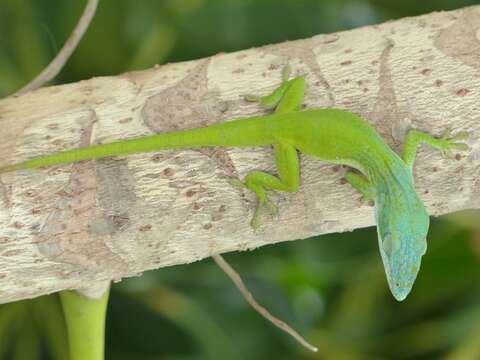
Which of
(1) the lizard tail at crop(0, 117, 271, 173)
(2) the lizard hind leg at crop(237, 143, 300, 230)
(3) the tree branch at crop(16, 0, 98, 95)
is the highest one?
(3) the tree branch at crop(16, 0, 98, 95)

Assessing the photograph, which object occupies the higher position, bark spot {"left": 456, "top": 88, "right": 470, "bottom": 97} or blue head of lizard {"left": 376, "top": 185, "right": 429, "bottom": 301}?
bark spot {"left": 456, "top": 88, "right": 470, "bottom": 97}

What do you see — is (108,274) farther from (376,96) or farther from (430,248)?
(430,248)

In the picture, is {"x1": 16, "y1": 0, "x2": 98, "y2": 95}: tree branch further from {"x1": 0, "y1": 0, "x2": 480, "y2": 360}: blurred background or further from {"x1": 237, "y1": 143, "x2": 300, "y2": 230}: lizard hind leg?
{"x1": 237, "y1": 143, "x2": 300, "y2": 230}: lizard hind leg

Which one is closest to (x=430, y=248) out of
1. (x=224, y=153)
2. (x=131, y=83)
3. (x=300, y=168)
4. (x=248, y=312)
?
(x=248, y=312)

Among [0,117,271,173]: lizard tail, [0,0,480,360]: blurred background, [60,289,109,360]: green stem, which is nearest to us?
[0,117,271,173]: lizard tail

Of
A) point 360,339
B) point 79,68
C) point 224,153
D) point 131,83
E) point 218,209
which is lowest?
point 360,339

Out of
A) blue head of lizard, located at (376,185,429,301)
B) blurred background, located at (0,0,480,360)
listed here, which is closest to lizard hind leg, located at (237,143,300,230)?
blue head of lizard, located at (376,185,429,301)

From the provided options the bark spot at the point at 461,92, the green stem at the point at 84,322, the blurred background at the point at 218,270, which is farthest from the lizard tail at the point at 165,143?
the blurred background at the point at 218,270

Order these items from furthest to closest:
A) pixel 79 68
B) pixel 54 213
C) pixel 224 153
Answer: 1. pixel 79 68
2. pixel 224 153
3. pixel 54 213
